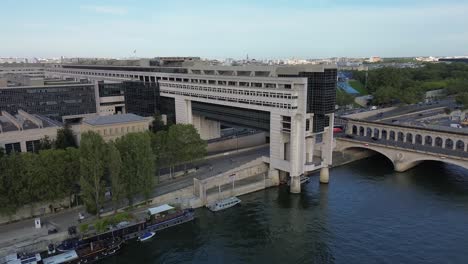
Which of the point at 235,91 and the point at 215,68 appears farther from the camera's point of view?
the point at 215,68

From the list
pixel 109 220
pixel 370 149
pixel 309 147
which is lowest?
pixel 109 220

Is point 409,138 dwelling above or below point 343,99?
below

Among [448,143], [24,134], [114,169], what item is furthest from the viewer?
[448,143]

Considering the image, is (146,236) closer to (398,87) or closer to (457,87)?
(398,87)

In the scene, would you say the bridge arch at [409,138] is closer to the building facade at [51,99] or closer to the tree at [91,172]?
the tree at [91,172]

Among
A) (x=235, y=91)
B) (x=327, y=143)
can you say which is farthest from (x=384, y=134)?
(x=235, y=91)

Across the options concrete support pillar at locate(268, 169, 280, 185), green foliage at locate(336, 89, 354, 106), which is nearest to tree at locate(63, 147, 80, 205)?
concrete support pillar at locate(268, 169, 280, 185)

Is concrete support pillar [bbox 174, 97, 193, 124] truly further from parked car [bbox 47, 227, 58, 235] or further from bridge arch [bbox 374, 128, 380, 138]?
bridge arch [bbox 374, 128, 380, 138]

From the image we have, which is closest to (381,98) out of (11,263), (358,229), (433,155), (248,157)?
(433,155)
